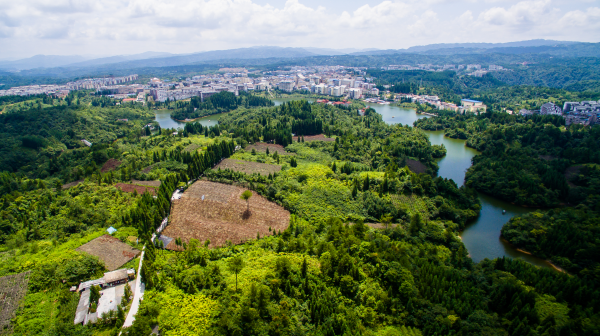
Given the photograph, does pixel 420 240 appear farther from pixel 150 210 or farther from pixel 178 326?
pixel 150 210

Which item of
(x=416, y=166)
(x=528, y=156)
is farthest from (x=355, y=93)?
(x=416, y=166)

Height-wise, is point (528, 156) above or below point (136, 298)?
above

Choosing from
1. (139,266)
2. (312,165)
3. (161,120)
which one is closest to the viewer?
(139,266)

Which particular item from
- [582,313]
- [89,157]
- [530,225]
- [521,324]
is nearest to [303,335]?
[521,324]

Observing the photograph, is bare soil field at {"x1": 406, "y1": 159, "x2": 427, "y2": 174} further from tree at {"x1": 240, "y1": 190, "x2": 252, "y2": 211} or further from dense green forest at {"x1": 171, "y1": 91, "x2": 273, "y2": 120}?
dense green forest at {"x1": 171, "y1": 91, "x2": 273, "y2": 120}

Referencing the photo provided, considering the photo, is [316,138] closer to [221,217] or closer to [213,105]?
[221,217]

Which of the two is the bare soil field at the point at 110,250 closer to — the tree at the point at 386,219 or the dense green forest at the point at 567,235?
the tree at the point at 386,219
